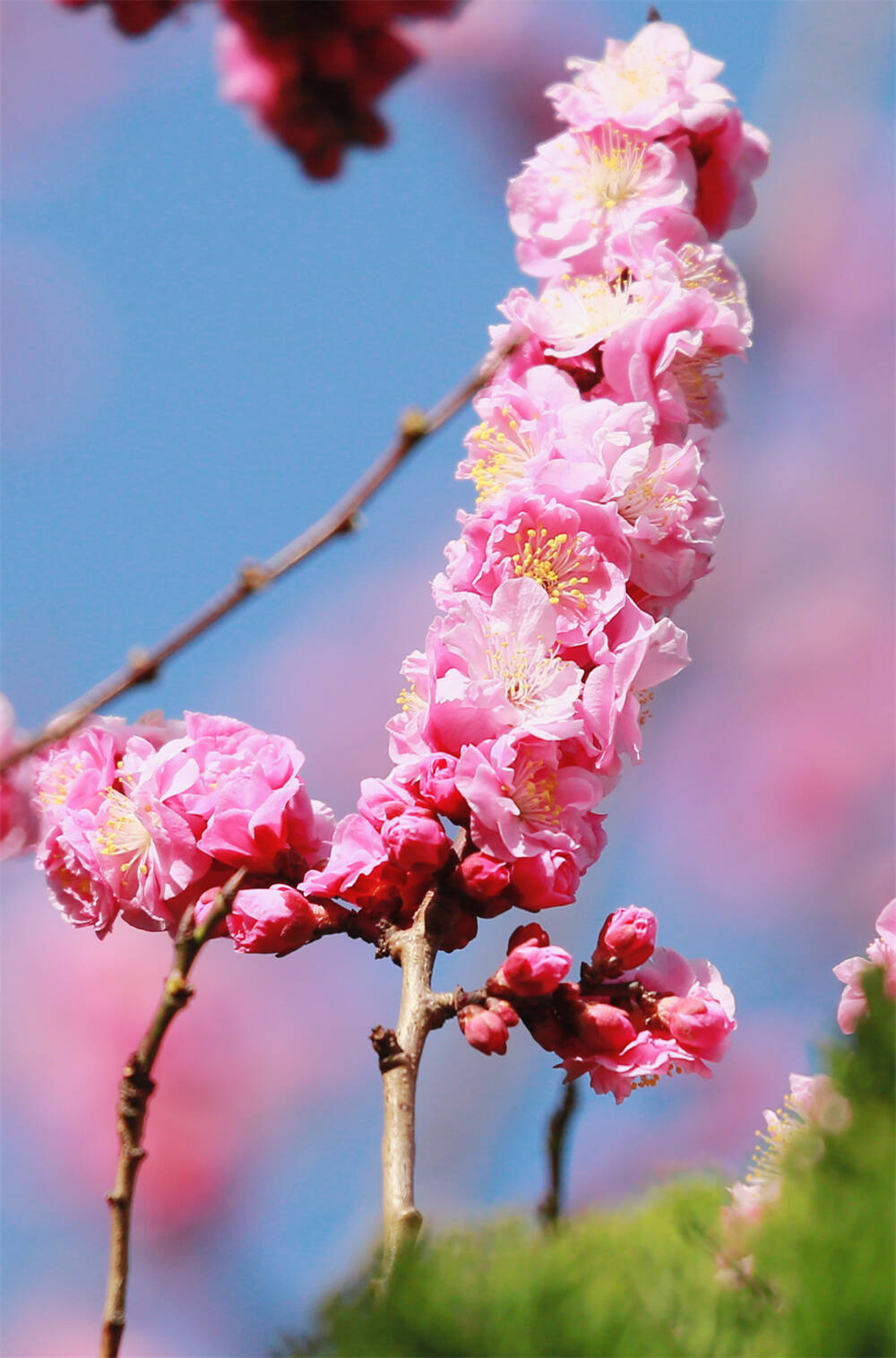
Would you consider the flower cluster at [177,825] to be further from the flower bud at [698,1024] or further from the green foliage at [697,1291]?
the green foliage at [697,1291]

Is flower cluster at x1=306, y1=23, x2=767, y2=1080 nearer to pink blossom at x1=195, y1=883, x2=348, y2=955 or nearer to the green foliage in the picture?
pink blossom at x1=195, y1=883, x2=348, y2=955

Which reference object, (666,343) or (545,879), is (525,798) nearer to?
(545,879)

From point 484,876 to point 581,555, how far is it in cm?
34

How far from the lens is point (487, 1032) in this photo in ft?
3.91

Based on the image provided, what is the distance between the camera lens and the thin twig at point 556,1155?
1.14m

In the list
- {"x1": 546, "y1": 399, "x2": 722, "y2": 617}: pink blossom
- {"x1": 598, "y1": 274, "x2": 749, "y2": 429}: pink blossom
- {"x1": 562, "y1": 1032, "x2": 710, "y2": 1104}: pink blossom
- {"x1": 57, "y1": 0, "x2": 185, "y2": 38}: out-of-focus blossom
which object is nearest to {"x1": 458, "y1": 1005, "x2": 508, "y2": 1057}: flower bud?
{"x1": 562, "y1": 1032, "x2": 710, "y2": 1104}: pink blossom

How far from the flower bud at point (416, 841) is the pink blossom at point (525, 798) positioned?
0.04m

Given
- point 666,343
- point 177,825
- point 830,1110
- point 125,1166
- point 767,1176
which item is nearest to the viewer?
point 830,1110

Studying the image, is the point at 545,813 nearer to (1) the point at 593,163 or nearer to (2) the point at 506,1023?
(2) the point at 506,1023

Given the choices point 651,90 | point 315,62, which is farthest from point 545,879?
point 651,90

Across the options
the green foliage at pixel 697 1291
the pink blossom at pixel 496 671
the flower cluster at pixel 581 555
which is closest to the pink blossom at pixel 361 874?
the flower cluster at pixel 581 555

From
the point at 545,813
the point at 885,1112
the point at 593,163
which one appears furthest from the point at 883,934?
the point at 593,163

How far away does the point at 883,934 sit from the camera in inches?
51.9

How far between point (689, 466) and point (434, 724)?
0.39 m
